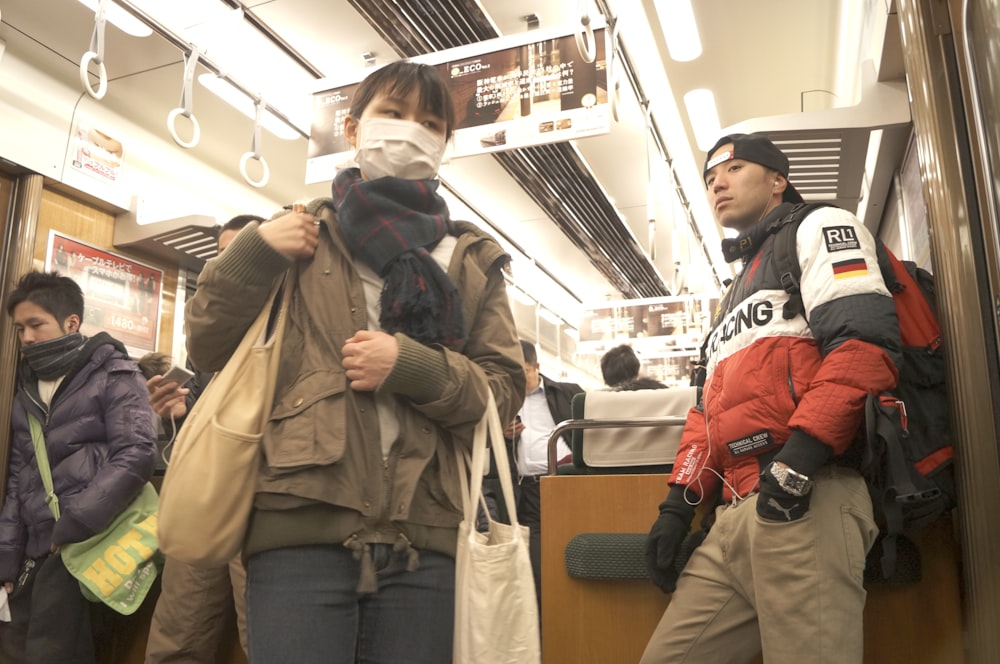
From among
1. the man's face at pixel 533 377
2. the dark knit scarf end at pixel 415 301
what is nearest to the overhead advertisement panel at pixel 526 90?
the man's face at pixel 533 377

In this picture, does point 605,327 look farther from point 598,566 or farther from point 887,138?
point 598,566

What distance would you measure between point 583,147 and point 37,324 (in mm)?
4959

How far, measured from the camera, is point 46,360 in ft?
10.9

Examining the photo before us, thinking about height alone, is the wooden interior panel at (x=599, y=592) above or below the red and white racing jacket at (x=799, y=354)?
below

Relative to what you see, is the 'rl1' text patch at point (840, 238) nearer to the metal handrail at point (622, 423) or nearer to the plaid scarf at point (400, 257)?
the metal handrail at point (622, 423)

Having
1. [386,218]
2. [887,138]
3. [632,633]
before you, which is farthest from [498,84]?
[386,218]

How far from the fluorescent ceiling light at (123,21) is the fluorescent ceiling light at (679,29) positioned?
3.32 m

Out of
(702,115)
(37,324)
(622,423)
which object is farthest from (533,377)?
(702,115)

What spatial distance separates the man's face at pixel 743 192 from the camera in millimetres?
2471

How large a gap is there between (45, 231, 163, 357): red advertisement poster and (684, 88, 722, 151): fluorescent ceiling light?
15.0 feet

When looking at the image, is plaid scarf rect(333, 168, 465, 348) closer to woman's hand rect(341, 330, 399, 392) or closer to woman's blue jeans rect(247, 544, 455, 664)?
woman's hand rect(341, 330, 399, 392)

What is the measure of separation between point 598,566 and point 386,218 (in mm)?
1703

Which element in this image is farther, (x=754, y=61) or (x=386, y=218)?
(x=754, y=61)

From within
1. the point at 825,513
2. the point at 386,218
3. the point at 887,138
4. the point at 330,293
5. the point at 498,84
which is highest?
the point at 498,84
